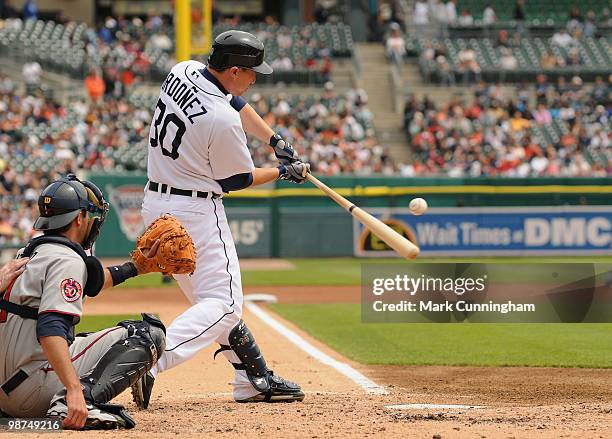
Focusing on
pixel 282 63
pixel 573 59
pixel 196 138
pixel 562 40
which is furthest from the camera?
pixel 562 40

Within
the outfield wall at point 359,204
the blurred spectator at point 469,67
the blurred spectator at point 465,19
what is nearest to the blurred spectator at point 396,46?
the blurred spectator at point 469,67

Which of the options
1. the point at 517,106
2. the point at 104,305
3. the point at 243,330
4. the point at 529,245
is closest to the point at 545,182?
the point at 529,245

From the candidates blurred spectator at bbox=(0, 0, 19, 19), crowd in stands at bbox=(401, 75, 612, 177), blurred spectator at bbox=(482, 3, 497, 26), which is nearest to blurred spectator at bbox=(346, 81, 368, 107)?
crowd in stands at bbox=(401, 75, 612, 177)

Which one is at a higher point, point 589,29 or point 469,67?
point 589,29

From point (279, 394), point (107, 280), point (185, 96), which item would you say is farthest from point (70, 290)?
point (279, 394)

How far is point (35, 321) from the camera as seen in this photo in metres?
4.71

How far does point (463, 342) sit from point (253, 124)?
3.88 metres

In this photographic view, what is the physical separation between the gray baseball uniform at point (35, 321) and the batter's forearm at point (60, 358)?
0.13 m

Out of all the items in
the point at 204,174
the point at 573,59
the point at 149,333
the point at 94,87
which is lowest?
the point at 149,333

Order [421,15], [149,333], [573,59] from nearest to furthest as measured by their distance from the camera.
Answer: [149,333] < [573,59] < [421,15]

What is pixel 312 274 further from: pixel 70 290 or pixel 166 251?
pixel 70 290

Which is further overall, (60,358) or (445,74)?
(445,74)

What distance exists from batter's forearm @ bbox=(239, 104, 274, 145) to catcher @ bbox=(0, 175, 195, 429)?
4.41ft

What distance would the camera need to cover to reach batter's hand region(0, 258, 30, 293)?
4.69m
